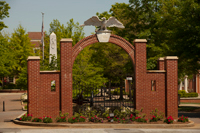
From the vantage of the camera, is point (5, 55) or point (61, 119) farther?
point (5, 55)

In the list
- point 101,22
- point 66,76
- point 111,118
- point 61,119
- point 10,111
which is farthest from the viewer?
point 10,111

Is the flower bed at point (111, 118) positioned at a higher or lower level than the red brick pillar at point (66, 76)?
lower

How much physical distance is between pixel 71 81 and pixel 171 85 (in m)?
5.91

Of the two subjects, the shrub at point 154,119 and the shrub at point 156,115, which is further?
the shrub at point 156,115

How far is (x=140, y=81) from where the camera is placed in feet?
60.9

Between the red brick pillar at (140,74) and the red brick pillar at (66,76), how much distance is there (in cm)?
391

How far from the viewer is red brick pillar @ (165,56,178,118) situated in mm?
18531

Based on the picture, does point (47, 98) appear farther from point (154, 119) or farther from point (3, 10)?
point (3, 10)

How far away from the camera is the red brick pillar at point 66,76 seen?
707 inches

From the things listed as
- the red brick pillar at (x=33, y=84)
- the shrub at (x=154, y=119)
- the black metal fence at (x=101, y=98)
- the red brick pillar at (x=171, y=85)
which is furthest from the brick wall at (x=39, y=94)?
the red brick pillar at (x=171, y=85)

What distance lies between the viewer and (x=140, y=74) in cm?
1861

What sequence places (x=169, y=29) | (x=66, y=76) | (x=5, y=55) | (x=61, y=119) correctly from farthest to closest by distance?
1. (x=5, y=55)
2. (x=169, y=29)
3. (x=66, y=76)
4. (x=61, y=119)

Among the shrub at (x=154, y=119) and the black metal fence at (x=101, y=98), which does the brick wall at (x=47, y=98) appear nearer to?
the black metal fence at (x=101, y=98)

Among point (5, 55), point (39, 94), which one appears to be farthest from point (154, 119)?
point (5, 55)
